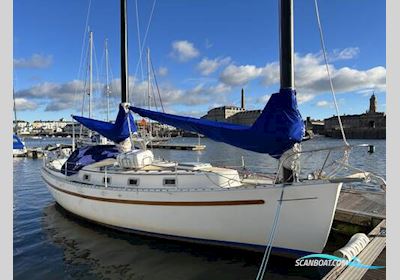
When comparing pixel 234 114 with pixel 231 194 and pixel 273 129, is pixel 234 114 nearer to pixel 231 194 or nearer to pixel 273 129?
pixel 231 194

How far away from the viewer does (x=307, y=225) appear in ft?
28.3

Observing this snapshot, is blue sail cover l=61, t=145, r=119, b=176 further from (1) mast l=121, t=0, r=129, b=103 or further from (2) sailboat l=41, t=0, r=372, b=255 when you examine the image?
(1) mast l=121, t=0, r=129, b=103

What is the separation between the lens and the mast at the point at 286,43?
865 centimetres

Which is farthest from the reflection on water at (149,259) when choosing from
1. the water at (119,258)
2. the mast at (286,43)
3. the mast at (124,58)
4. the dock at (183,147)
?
the dock at (183,147)

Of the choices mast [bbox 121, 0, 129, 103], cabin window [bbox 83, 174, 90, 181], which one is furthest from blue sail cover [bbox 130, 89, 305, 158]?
mast [bbox 121, 0, 129, 103]

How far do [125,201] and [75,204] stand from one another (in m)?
3.83

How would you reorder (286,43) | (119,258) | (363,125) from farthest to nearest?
(363,125)
(119,258)
(286,43)

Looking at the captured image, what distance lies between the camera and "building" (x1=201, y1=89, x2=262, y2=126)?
153m

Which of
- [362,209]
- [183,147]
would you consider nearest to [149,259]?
[362,209]

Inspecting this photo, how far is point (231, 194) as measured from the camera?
9.18m

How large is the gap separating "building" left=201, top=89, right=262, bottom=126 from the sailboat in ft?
456

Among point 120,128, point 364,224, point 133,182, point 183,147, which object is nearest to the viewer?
point 364,224

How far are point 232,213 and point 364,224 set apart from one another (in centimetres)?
496

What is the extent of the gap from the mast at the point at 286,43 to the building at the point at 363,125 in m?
120
